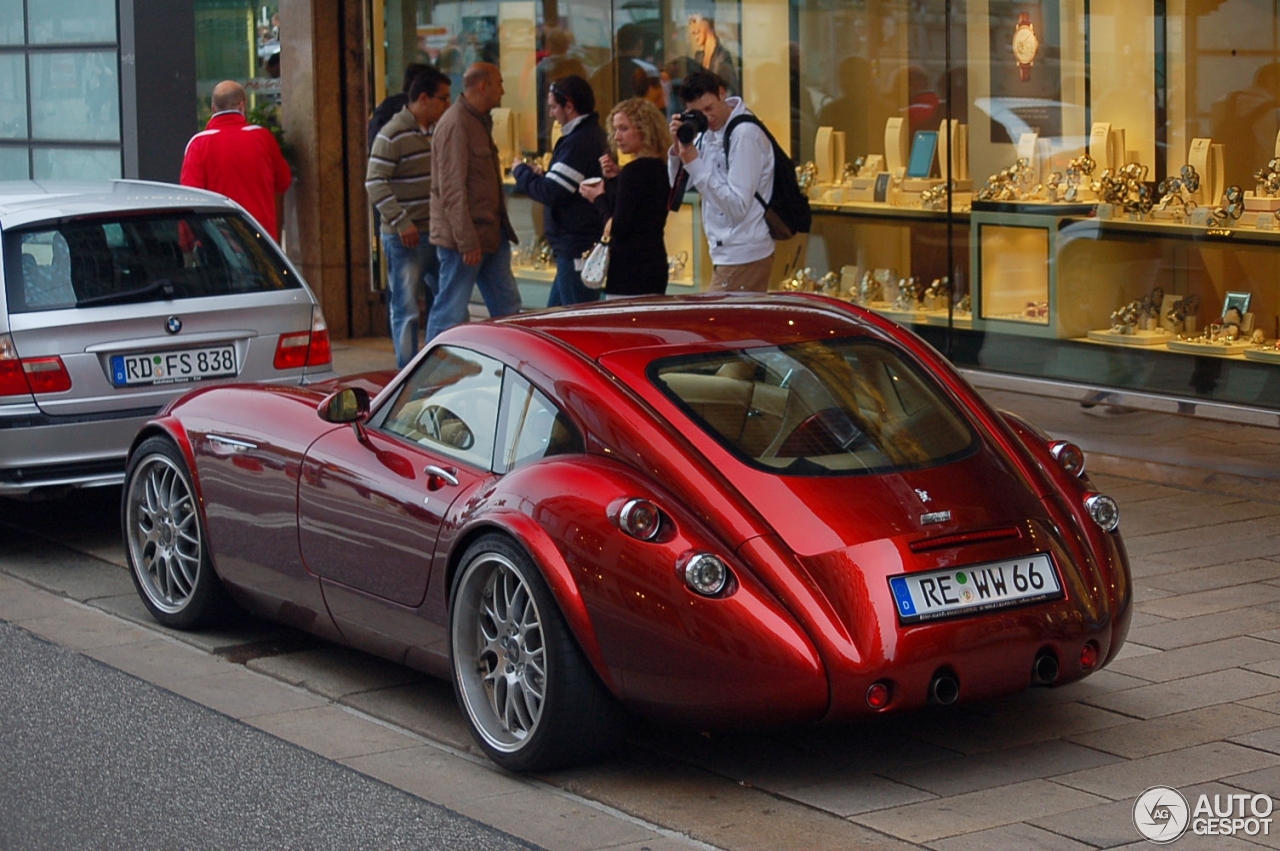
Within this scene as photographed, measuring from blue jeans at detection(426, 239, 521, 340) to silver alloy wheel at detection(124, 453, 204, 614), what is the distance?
13.7 feet

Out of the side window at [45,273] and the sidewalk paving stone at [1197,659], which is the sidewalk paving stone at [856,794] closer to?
the sidewalk paving stone at [1197,659]

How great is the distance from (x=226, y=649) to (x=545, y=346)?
2049 mm

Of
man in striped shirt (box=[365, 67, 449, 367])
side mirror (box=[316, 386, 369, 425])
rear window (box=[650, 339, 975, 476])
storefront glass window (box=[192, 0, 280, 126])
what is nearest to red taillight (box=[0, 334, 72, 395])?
side mirror (box=[316, 386, 369, 425])

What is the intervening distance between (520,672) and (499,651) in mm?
114

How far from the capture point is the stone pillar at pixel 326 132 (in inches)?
591

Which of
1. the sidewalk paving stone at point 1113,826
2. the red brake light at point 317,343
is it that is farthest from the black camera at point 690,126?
the sidewalk paving stone at point 1113,826

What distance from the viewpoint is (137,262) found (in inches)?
335

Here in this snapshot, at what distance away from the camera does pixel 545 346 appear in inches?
222

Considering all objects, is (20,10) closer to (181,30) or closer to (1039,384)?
(181,30)

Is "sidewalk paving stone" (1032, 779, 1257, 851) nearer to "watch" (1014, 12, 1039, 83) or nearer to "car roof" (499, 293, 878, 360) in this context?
"car roof" (499, 293, 878, 360)

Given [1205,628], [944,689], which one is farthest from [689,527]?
[1205,628]

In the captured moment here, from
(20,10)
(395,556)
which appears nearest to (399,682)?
(395,556)

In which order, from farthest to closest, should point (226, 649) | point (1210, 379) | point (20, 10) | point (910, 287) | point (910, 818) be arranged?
point (20, 10) < point (910, 287) < point (1210, 379) < point (226, 649) < point (910, 818)

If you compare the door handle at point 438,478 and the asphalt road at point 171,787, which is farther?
the door handle at point 438,478
